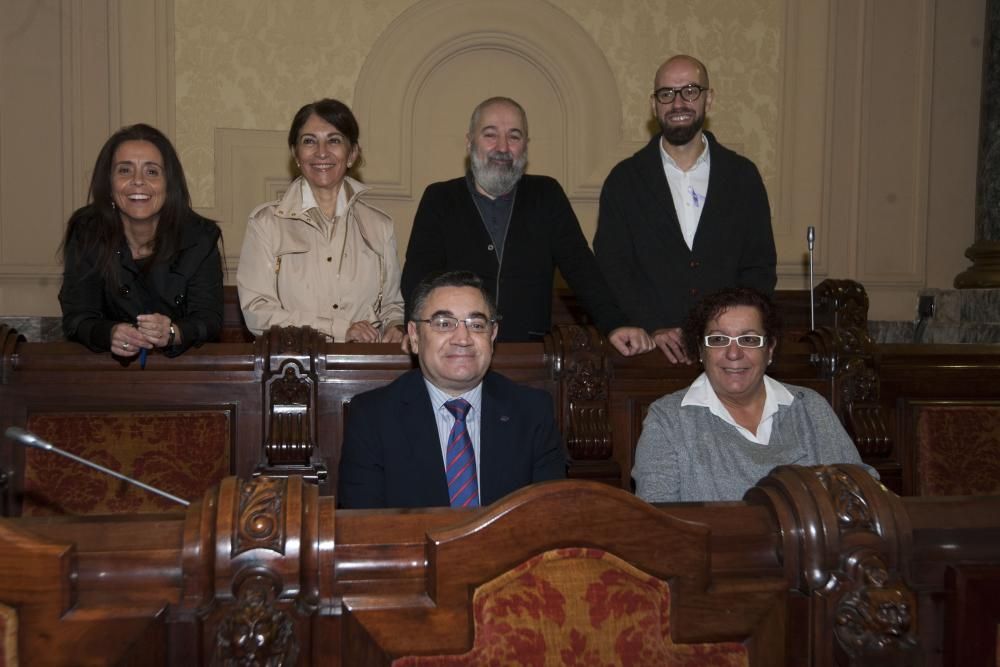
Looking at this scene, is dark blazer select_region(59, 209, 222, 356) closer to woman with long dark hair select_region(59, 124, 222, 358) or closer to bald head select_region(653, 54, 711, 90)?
woman with long dark hair select_region(59, 124, 222, 358)

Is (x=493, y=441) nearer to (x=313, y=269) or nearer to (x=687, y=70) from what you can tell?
(x=313, y=269)

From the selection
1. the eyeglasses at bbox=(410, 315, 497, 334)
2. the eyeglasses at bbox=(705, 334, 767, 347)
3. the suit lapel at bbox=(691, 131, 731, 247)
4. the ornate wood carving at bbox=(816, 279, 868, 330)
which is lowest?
→ the eyeglasses at bbox=(705, 334, 767, 347)

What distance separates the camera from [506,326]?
122 inches

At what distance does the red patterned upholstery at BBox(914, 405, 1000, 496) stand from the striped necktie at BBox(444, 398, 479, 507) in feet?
5.15

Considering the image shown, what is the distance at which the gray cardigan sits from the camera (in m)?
2.16

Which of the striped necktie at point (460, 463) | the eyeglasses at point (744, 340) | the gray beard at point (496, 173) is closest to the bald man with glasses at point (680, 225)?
the gray beard at point (496, 173)

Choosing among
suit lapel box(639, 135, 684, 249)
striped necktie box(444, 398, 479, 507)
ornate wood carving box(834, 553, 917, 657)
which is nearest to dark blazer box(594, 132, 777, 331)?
suit lapel box(639, 135, 684, 249)

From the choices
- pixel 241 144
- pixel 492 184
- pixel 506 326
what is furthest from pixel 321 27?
pixel 506 326

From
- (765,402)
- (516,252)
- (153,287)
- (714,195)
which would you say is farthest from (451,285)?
(714,195)

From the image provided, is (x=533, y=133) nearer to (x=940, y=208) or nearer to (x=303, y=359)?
(x=940, y=208)

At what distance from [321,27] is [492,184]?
214 centimetres

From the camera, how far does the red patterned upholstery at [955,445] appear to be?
2832mm

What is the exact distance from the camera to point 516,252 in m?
3.10

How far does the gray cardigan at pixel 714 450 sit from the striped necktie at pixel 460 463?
406mm
